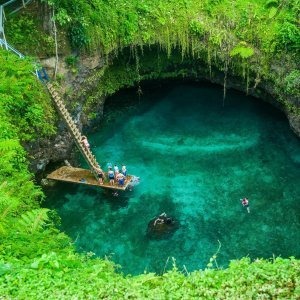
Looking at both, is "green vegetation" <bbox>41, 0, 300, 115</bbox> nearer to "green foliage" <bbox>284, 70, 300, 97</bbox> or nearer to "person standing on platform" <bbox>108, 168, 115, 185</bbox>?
"green foliage" <bbox>284, 70, 300, 97</bbox>

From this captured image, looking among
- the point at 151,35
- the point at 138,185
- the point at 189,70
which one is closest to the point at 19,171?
the point at 138,185

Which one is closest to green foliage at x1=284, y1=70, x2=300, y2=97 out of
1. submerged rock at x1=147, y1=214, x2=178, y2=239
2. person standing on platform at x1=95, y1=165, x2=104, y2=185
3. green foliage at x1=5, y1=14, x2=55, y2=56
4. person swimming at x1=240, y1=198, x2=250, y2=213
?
person swimming at x1=240, y1=198, x2=250, y2=213

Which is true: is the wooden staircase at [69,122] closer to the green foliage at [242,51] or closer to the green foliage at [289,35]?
the green foliage at [242,51]

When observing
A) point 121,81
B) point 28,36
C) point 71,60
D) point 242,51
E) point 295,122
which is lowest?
point 295,122

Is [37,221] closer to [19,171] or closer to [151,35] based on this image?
[19,171]

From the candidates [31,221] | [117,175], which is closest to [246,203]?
[117,175]

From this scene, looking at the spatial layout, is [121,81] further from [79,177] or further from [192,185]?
[192,185]
